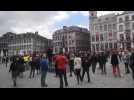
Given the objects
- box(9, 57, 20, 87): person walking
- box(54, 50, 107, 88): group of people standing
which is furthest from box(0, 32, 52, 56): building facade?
box(54, 50, 107, 88): group of people standing

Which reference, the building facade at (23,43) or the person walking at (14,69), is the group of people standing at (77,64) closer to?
the person walking at (14,69)

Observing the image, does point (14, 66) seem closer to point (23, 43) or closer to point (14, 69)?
point (14, 69)

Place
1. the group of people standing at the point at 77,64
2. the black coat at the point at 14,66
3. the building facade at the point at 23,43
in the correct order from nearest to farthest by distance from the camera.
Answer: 1. the group of people standing at the point at 77,64
2. the black coat at the point at 14,66
3. the building facade at the point at 23,43

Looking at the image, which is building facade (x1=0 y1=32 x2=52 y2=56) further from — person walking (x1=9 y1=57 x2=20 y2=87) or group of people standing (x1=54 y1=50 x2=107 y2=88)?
group of people standing (x1=54 y1=50 x2=107 y2=88)

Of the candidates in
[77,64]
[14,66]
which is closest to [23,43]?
[14,66]

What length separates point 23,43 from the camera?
1961cm

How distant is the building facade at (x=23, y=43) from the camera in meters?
14.4

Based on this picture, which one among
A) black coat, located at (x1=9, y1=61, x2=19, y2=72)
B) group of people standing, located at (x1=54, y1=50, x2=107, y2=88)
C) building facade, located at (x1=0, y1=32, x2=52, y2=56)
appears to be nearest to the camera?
group of people standing, located at (x1=54, y1=50, x2=107, y2=88)

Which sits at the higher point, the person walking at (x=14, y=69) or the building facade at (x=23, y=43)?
the building facade at (x=23, y=43)

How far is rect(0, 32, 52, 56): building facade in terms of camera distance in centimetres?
1439

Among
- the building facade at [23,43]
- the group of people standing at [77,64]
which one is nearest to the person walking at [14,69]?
the group of people standing at [77,64]
